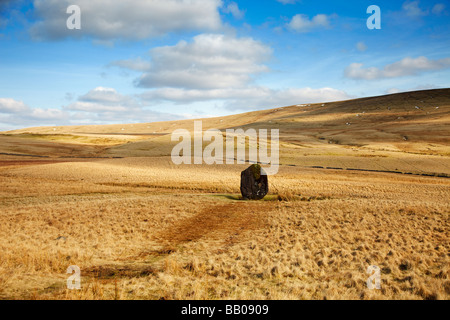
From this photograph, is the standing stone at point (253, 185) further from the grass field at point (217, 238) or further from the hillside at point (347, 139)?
the hillside at point (347, 139)

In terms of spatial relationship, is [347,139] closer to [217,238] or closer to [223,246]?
[217,238]

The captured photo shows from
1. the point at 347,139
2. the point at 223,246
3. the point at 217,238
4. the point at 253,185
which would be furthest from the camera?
the point at 347,139

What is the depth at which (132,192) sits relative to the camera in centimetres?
3123

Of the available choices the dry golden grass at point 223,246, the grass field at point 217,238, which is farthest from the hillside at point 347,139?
the dry golden grass at point 223,246

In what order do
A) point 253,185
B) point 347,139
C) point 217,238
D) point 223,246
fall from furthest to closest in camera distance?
point 347,139 < point 253,185 < point 217,238 < point 223,246

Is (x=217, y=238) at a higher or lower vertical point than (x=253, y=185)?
lower

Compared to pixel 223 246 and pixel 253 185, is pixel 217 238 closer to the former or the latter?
pixel 223 246

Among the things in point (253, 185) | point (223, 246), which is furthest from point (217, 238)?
point (253, 185)

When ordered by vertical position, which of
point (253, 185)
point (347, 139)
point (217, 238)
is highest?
point (347, 139)

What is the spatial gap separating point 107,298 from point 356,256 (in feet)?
30.7

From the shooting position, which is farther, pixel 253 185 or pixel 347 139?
pixel 347 139

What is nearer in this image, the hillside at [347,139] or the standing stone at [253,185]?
the standing stone at [253,185]

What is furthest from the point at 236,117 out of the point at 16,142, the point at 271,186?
the point at 271,186

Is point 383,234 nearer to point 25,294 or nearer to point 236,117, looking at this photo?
point 25,294
